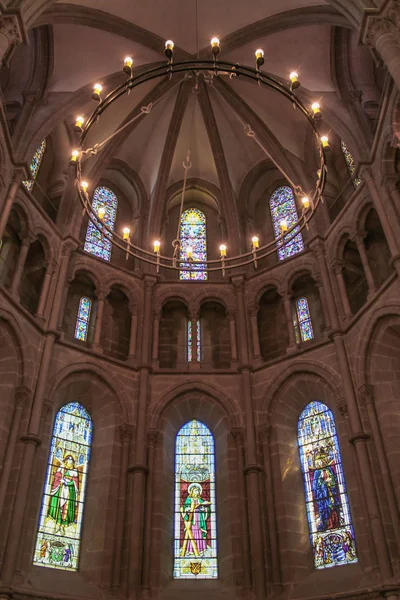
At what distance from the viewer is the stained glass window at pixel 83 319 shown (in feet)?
54.1

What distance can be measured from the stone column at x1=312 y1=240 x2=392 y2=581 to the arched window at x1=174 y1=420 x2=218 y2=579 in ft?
13.1

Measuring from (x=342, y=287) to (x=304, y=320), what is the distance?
5.84 ft

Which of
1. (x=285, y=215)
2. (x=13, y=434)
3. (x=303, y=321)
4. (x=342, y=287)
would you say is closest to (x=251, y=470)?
(x=303, y=321)

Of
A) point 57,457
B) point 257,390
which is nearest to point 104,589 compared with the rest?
point 57,457

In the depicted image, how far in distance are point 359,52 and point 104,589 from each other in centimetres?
1601

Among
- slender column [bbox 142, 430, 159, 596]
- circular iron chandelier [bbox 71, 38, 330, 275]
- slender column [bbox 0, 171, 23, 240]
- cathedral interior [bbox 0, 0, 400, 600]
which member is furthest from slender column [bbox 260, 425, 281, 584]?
slender column [bbox 0, 171, 23, 240]

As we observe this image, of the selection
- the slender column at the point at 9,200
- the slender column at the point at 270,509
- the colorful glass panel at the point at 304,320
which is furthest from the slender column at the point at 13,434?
the colorful glass panel at the point at 304,320

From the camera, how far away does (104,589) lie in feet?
40.7

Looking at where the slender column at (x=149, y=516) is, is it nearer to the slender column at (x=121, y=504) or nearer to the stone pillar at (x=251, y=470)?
the slender column at (x=121, y=504)

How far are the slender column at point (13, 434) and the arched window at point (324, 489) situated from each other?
7003 millimetres

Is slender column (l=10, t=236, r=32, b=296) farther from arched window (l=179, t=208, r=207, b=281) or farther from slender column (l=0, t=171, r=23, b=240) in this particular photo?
arched window (l=179, t=208, r=207, b=281)

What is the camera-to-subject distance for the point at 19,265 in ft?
47.4

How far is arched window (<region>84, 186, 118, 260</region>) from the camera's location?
1850 centimetres

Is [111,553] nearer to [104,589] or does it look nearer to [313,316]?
[104,589]
